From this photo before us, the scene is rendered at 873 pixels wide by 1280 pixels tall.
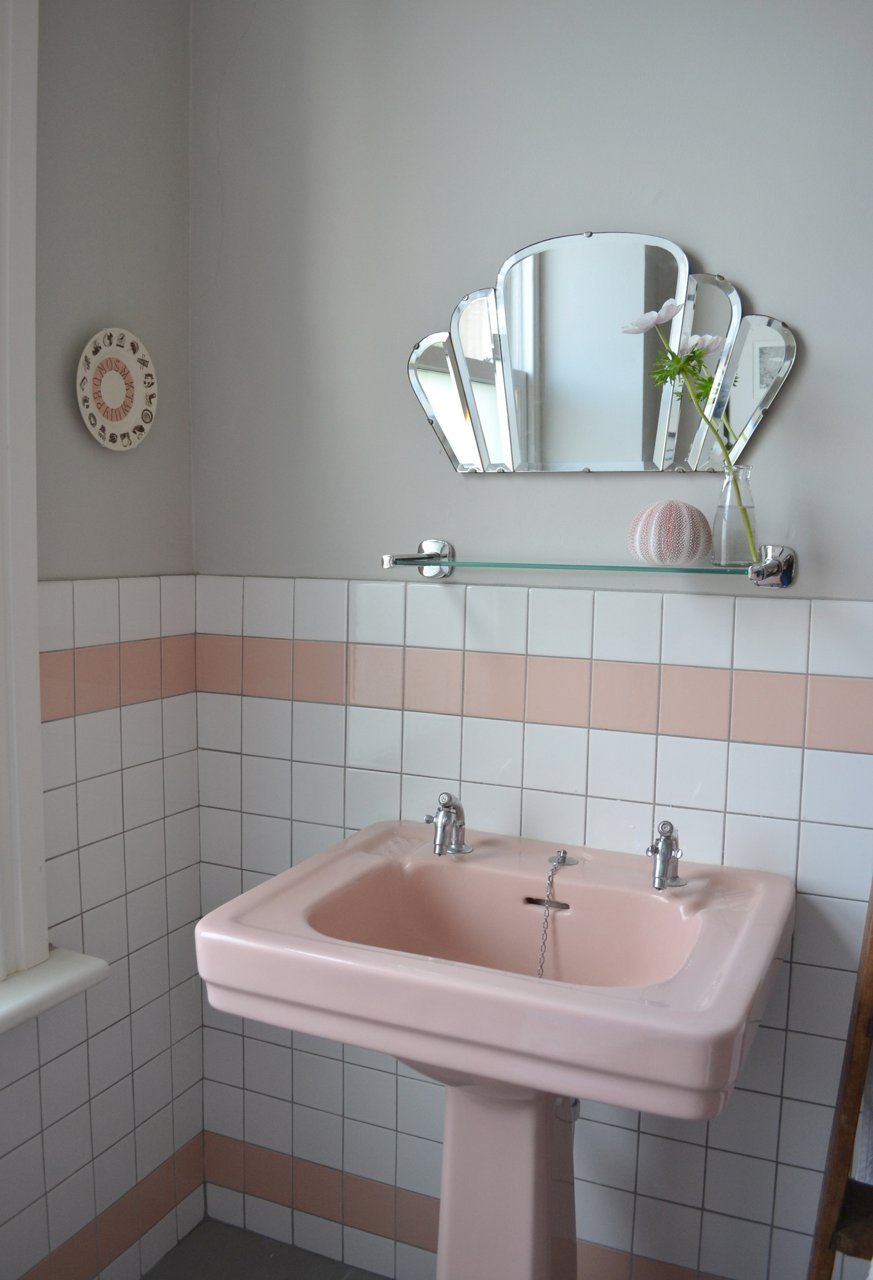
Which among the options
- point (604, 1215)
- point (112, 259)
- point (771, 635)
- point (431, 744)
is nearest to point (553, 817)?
point (431, 744)

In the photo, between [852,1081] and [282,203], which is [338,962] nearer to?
[852,1081]

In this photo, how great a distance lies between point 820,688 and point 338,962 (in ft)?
2.65

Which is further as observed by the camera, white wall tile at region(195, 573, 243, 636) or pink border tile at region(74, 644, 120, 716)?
white wall tile at region(195, 573, 243, 636)

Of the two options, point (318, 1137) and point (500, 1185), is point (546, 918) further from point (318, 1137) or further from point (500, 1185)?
point (318, 1137)

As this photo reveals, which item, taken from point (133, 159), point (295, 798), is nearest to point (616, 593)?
point (295, 798)

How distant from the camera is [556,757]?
1689 millimetres

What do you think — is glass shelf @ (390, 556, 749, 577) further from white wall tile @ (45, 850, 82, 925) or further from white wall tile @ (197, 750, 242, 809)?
white wall tile @ (45, 850, 82, 925)

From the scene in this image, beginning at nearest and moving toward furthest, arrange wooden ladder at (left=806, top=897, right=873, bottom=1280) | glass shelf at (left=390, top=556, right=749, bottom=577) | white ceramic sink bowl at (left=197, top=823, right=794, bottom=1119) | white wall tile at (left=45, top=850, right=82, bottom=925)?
white ceramic sink bowl at (left=197, top=823, right=794, bottom=1119), wooden ladder at (left=806, top=897, right=873, bottom=1280), glass shelf at (left=390, top=556, right=749, bottom=577), white wall tile at (left=45, top=850, right=82, bottom=925)

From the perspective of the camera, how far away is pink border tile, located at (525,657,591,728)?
1.66 m

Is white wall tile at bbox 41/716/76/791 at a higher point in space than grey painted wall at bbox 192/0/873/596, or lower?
Answer: lower

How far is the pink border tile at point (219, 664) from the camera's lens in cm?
195

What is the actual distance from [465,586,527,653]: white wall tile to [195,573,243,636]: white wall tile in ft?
1.56

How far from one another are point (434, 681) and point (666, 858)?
0.51 m

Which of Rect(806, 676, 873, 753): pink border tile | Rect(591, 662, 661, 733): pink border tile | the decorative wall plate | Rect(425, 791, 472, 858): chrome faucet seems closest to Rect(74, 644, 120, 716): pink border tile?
the decorative wall plate
